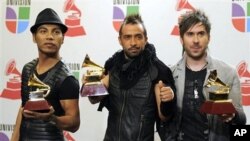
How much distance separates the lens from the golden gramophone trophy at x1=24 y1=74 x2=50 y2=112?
1625 mm

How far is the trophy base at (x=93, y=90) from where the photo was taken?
1.75 metres

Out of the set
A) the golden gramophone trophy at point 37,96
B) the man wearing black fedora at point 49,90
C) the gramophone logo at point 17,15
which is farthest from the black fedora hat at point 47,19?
the gramophone logo at point 17,15

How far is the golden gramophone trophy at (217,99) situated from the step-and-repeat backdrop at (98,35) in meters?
0.64

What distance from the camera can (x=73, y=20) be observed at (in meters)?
2.46

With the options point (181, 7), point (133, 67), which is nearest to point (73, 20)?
point (181, 7)

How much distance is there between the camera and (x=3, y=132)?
2564 mm

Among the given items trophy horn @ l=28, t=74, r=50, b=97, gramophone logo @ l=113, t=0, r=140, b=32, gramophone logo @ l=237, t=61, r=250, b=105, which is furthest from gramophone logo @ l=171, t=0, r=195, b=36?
trophy horn @ l=28, t=74, r=50, b=97

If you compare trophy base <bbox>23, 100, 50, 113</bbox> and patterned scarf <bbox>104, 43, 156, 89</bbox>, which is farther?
patterned scarf <bbox>104, 43, 156, 89</bbox>

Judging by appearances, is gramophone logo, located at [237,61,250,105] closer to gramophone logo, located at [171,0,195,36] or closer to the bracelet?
gramophone logo, located at [171,0,195,36]

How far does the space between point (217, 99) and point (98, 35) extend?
102cm

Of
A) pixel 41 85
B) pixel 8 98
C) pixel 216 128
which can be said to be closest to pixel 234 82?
pixel 216 128

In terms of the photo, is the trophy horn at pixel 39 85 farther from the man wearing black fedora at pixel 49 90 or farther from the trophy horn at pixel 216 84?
the trophy horn at pixel 216 84

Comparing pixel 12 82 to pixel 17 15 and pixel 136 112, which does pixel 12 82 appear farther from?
pixel 136 112

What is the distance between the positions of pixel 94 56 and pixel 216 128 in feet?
3.21
